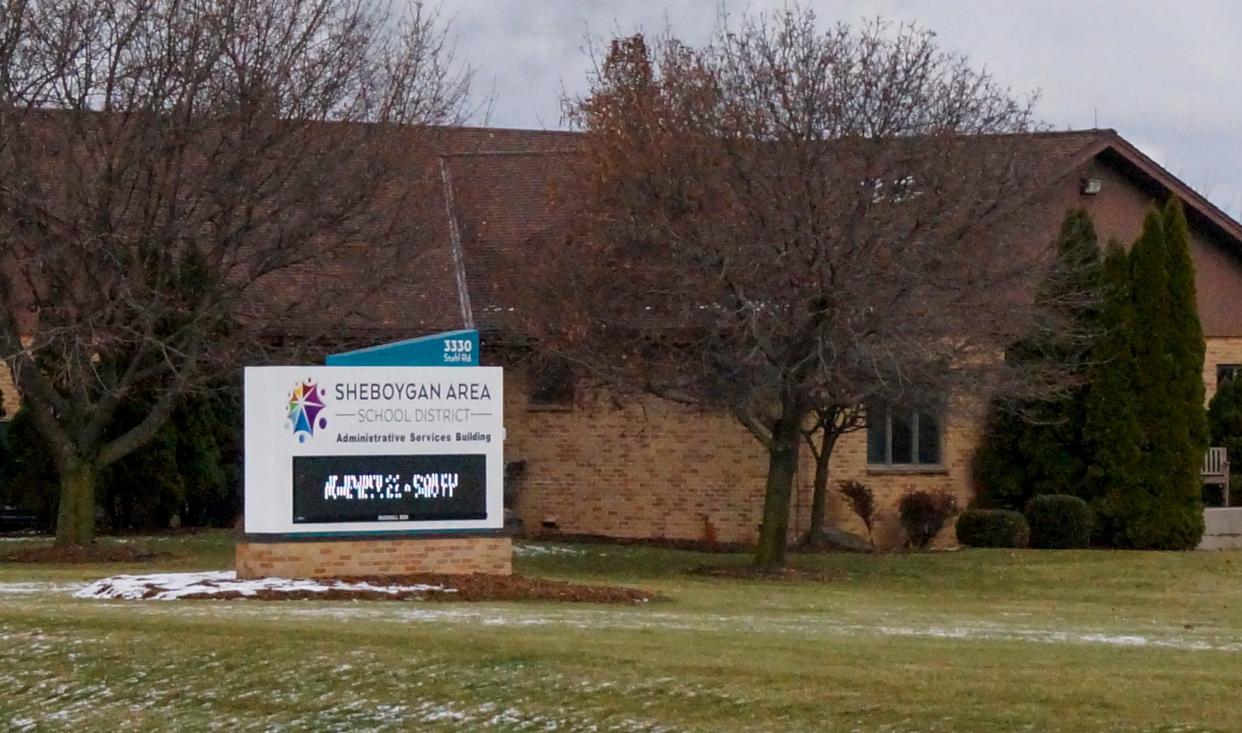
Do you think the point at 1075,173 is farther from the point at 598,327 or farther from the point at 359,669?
the point at 359,669

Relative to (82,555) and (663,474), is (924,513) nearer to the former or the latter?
(663,474)

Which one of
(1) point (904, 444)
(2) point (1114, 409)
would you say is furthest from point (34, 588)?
(2) point (1114, 409)

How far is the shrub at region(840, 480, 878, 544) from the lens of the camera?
2961 cm

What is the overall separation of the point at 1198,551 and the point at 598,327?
42.7 feet

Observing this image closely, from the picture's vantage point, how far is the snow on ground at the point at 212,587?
16359 millimetres

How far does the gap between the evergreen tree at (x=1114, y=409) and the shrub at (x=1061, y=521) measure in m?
0.50

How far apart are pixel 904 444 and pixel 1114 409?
3795 mm

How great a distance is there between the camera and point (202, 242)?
75.9 feet

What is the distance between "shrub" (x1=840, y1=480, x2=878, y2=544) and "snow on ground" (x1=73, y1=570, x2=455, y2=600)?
45.2ft

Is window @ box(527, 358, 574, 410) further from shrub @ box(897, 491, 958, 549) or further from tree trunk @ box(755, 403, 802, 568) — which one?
shrub @ box(897, 491, 958, 549)

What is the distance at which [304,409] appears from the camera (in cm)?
1734

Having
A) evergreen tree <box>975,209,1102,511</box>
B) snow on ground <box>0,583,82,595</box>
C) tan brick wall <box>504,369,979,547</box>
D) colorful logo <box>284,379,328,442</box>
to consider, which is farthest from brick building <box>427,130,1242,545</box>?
snow on ground <box>0,583,82,595</box>

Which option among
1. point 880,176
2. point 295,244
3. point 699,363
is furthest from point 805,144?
point 295,244

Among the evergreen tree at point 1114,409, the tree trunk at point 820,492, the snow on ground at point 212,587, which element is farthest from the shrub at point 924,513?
the snow on ground at point 212,587
